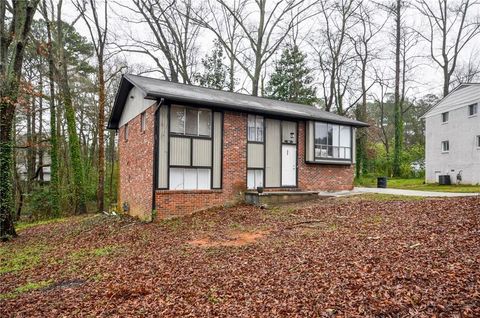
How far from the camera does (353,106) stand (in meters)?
28.8

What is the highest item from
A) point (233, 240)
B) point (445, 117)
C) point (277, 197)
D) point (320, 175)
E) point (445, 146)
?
point (445, 117)

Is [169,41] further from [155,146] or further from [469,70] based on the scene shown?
[469,70]

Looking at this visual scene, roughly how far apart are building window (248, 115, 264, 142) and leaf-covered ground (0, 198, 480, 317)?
4.37 m

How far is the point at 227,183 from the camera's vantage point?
40.6ft

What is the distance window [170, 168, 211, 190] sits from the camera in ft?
37.0

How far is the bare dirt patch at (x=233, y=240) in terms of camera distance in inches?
303

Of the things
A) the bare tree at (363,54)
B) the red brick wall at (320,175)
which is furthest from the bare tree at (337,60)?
the red brick wall at (320,175)

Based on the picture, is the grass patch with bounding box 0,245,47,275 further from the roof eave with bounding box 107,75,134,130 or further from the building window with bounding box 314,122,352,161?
the building window with bounding box 314,122,352,161

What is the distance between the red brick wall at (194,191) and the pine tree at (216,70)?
1163 cm

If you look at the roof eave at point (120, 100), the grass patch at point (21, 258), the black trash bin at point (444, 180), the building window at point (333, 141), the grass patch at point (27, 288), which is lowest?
the grass patch at point (21, 258)

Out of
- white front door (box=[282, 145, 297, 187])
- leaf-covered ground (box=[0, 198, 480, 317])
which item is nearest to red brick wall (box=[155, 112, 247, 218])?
leaf-covered ground (box=[0, 198, 480, 317])

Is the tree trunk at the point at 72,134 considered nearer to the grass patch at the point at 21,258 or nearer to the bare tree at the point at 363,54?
the grass patch at the point at 21,258

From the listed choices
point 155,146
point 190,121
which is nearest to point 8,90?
point 155,146

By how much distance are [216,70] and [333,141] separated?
44.9ft
